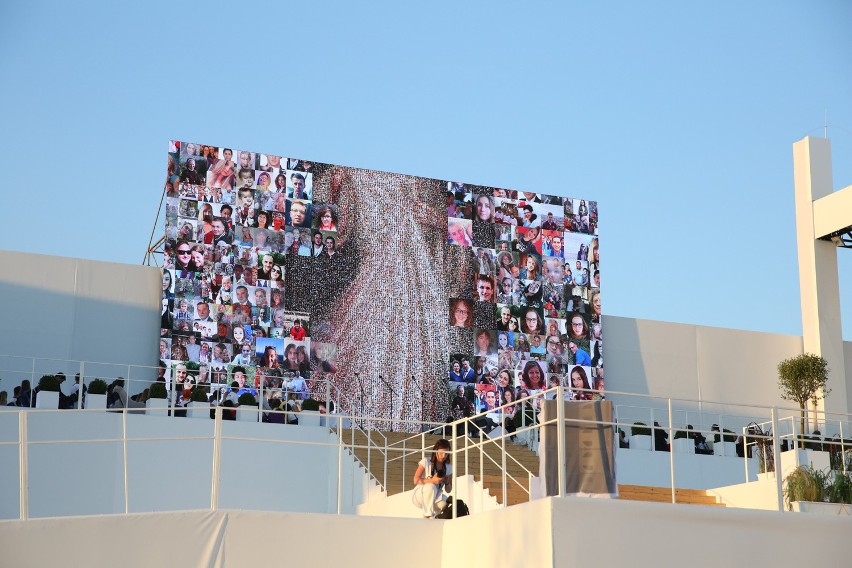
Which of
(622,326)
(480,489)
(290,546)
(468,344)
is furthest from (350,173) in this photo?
(290,546)

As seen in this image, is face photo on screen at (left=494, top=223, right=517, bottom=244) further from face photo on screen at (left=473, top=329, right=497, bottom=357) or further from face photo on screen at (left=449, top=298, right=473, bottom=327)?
face photo on screen at (left=473, top=329, right=497, bottom=357)

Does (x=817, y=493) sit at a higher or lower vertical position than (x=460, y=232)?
lower

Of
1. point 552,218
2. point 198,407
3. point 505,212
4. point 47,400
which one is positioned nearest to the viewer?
point 198,407

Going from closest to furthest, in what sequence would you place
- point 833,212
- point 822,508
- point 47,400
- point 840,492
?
1. point 822,508
2. point 840,492
3. point 47,400
4. point 833,212

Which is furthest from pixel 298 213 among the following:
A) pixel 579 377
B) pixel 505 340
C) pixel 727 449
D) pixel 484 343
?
pixel 727 449

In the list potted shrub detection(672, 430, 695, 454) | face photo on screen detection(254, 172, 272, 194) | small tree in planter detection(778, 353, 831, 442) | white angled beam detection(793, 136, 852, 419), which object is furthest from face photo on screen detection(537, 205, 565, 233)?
face photo on screen detection(254, 172, 272, 194)

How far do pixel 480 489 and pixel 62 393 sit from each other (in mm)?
8760

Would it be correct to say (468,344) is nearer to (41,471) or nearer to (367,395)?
(367,395)

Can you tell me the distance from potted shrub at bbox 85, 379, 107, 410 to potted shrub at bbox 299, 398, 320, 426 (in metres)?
2.89

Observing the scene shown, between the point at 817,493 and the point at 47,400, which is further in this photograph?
the point at 47,400

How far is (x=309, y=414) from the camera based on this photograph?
57.8 feet

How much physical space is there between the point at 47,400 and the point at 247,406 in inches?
115

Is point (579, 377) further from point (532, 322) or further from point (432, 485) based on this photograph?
point (432, 485)

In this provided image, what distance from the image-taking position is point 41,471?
618 inches
